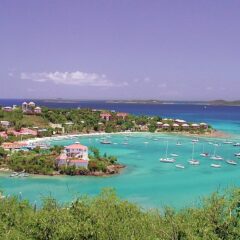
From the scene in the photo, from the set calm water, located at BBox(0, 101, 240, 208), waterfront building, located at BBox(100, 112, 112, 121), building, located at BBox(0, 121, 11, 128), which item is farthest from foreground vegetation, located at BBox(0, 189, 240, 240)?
waterfront building, located at BBox(100, 112, 112, 121)

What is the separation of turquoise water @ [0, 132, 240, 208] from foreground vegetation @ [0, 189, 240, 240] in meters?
7.42

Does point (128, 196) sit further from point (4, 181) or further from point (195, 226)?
point (195, 226)

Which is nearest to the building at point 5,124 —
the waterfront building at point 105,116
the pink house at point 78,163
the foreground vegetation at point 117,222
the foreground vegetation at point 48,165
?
the waterfront building at point 105,116

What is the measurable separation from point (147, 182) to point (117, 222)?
2363 centimetres

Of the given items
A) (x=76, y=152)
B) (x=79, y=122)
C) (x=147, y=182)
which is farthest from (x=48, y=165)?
(x=79, y=122)

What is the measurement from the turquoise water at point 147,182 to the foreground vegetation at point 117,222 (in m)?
7.42

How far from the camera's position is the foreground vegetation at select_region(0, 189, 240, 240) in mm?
16422

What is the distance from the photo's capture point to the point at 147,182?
41312mm

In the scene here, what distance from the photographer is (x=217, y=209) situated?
1823 cm

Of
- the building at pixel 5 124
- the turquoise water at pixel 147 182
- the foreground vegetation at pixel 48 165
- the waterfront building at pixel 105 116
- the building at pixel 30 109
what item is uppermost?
the building at pixel 30 109

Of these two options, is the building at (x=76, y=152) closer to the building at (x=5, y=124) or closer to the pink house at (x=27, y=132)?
the pink house at (x=27, y=132)

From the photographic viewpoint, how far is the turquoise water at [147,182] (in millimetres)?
35094

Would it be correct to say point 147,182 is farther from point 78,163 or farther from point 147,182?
point 78,163

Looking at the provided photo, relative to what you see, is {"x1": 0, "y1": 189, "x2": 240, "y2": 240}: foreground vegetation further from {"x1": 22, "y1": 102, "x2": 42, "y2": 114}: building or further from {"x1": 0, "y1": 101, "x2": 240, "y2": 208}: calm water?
{"x1": 22, "y1": 102, "x2": 42, "y2": 114}: building
